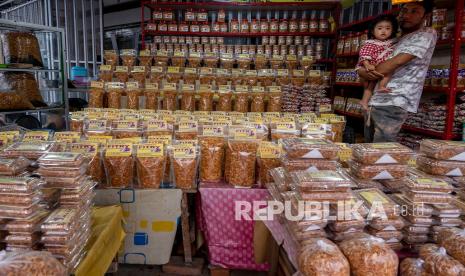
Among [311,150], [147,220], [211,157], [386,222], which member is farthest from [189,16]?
[386,222]

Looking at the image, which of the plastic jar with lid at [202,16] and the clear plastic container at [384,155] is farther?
the plastic jar with lid at [202,16]

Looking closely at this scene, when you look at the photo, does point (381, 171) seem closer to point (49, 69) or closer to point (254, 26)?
point (49, 69)

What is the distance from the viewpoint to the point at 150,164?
74.6 inches

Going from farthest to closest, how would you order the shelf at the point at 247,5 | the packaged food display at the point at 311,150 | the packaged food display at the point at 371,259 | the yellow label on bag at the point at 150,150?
the shelf at the point at 247,5, the yellow label on bag at the point at 150,150, the packaged food display at the point at 311,150, the packaged food display at the point at 371,259

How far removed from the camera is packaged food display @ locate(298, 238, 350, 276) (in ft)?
3.27

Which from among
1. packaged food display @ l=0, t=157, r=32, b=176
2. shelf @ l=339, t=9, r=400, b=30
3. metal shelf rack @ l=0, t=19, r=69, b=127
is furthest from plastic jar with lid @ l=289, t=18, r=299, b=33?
packaged food display @ l=0, t=157, r=32, b=176

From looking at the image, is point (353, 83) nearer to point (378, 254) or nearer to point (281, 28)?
point (281, 28)

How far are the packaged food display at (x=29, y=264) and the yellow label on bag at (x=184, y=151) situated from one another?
0.96 metres

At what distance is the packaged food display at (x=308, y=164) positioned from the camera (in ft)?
4.87

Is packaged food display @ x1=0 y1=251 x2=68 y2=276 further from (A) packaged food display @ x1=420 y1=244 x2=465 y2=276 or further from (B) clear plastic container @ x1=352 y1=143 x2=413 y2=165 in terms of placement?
(B) clear plastic container @ x1=352 y1=143 x2=413 y2=165

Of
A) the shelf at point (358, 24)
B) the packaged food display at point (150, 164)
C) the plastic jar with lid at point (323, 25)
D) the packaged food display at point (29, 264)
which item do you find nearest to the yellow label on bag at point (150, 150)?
the packaged food display at point (150, 164)

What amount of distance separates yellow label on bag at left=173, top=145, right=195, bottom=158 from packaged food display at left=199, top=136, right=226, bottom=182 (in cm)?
10

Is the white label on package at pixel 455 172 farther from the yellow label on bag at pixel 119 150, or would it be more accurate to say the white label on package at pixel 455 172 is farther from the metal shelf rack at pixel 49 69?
the metal shelf rack at pixel 49 69

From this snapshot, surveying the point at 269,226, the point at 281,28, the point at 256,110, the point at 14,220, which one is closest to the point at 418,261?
the point at 269,226
